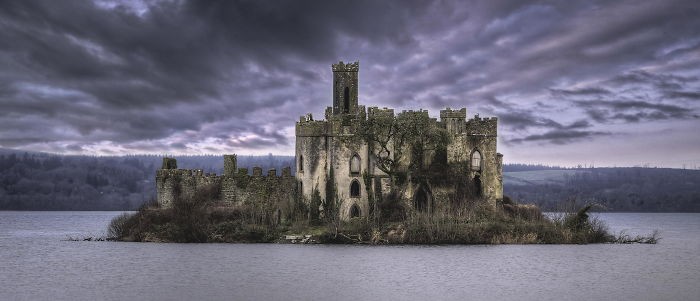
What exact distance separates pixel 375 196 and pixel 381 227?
10.4ft

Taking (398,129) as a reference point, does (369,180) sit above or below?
below

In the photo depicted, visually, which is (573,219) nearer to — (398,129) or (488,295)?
(398,129)

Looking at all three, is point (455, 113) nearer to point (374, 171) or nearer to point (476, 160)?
point (476, 160)

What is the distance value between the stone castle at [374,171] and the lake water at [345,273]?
4593mm

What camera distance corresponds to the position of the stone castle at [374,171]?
6131cm

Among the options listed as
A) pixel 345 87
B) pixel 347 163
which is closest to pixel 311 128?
pixel 347 163

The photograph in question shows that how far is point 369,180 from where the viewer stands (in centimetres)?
6147

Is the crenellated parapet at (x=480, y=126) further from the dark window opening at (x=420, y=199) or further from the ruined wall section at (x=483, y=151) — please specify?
the dark window opening at (x=420, y=199)

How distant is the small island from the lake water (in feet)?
4.43

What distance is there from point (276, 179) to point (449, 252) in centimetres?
1670

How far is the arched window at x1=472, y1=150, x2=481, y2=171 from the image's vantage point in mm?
63031

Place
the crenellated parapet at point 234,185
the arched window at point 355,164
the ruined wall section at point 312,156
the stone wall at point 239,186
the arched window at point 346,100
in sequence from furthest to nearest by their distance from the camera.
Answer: the arched window at point 346,100
the crenellated parapet at point 234,185
the stone wall at point 239,186
the ruined wall section at point 312,156
the arched window at point 355,164

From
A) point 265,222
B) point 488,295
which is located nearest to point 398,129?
point 265,222

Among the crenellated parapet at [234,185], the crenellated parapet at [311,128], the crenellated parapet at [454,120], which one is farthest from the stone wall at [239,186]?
the crenellated parapet at [454,120]
